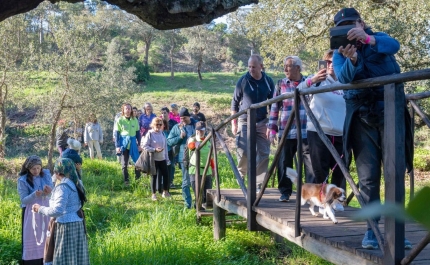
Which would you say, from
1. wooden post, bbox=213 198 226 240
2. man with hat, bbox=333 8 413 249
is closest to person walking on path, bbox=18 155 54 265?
wooden post, bbox=213 198 226 240

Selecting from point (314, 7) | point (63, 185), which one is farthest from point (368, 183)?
point (314, 7)

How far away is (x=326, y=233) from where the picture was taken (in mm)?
3951

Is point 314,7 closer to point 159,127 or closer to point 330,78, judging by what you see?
point 159,127

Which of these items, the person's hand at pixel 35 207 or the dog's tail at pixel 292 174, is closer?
the dog's tail at pixel 292 174

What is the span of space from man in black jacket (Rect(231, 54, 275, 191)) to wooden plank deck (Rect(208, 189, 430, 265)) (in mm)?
706

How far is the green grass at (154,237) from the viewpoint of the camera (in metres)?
6.21

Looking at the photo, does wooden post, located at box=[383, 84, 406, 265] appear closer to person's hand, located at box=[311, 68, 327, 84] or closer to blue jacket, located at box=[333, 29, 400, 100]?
blue jacket, located at box=[333, 29, 400, 100]

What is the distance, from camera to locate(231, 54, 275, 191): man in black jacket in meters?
6.14

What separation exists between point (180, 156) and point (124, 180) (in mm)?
1896

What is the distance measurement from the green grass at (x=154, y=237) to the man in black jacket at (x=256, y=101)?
1.03 m

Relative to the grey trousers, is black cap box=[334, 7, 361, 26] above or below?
above

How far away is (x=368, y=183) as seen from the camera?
316 centimetres

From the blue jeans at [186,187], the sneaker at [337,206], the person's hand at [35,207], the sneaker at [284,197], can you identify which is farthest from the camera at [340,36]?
the blue jeans at [186,187]

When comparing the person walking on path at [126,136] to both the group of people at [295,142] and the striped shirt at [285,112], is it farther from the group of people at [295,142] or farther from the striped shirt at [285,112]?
the striped shirt at [285,112]
